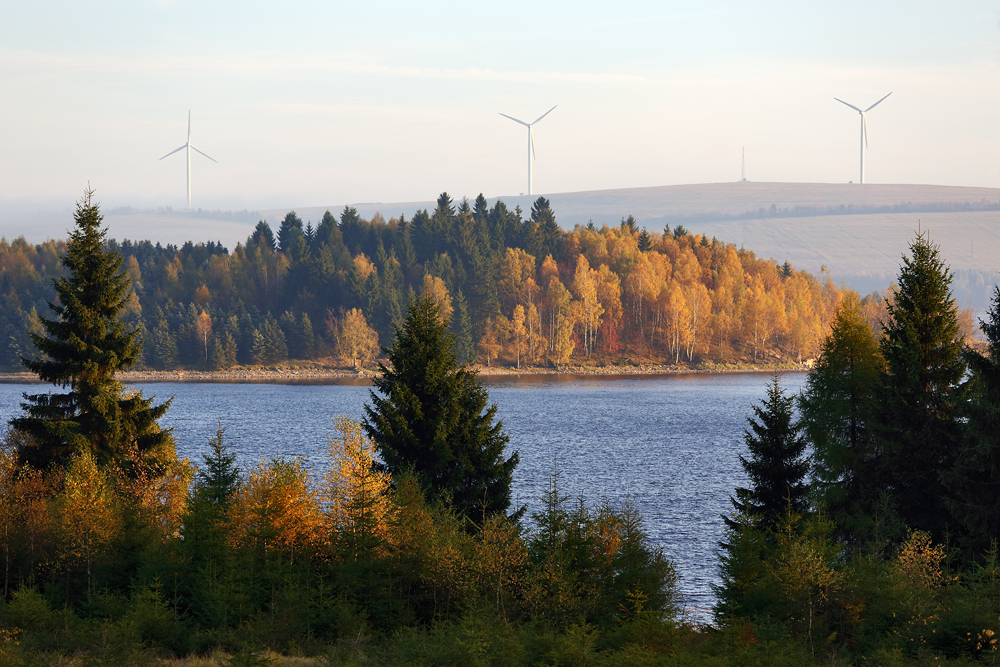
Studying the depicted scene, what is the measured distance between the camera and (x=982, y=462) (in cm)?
3011

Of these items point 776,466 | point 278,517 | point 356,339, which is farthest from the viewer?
point 356,339

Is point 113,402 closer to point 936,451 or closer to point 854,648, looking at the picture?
point 854,648

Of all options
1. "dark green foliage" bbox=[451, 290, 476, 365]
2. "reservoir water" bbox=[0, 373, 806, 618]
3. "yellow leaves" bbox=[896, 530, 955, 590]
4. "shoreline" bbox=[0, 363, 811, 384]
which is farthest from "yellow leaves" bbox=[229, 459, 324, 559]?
"dark green foliage" bbox=[451, 290, 476, 365]

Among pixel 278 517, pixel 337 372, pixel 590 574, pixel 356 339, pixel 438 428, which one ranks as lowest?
pixel 590 574

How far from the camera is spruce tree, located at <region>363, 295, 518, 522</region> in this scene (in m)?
38.2

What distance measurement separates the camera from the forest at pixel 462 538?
2298 cm

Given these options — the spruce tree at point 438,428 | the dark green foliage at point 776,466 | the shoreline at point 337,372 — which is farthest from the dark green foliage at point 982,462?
the shoreline at point 337,372

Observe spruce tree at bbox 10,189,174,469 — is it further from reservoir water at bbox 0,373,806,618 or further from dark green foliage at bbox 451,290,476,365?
dark green foliage at bbox 451,290,476,365

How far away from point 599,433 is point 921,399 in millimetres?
60686

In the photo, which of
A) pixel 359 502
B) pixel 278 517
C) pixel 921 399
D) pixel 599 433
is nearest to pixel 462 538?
pixel 359 502

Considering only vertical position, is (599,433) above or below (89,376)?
below

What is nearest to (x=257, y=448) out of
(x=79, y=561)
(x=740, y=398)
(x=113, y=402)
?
(x=113, y=402)

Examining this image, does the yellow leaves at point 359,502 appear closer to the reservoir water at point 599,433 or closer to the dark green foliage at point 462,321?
the reservoir water at point 599,433

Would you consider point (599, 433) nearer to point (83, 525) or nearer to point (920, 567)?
point (920, 567)
